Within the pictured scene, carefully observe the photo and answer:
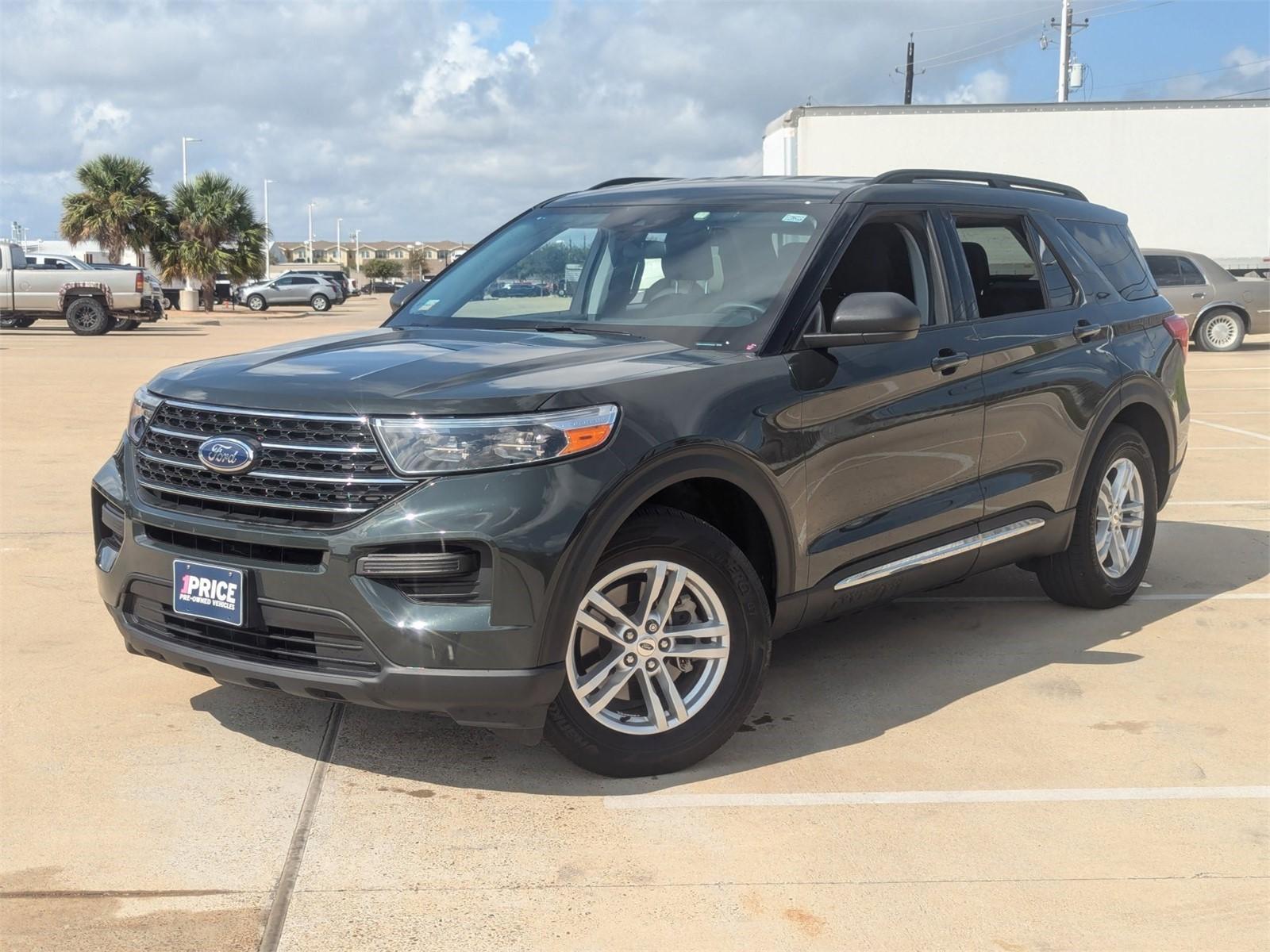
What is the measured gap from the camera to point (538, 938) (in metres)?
3.29

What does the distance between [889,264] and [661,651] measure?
75.2 inches

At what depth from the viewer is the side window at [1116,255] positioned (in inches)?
251

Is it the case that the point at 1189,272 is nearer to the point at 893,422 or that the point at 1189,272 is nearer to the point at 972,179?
the point at 972,179

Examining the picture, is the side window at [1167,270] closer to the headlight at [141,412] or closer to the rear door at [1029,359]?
the rear door at [1029,359]

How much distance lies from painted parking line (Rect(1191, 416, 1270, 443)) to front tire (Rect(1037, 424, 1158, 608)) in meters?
6.82

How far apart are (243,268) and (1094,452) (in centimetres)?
5257

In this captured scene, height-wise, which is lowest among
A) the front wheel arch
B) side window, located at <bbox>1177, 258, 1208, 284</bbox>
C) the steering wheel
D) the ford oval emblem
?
the front wheel arch

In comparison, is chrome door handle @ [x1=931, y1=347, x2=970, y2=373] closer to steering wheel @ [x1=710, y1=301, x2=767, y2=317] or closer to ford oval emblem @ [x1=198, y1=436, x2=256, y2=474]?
steering wheel @ [x1=710, y1=301, x2=767, y2=317]

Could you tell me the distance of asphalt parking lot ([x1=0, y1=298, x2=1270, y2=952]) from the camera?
339 centimetres

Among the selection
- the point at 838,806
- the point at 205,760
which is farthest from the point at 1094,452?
the point at 205,760

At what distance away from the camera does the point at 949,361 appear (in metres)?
5.18

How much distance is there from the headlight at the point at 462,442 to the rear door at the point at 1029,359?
2.28m

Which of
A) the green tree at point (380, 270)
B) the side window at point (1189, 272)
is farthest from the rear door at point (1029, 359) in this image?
the green tree at point (380, 270)

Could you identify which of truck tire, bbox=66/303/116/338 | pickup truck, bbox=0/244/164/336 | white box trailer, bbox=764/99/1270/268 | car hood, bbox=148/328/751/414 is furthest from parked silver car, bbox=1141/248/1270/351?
truck tire, bbox=66/303/116/338
